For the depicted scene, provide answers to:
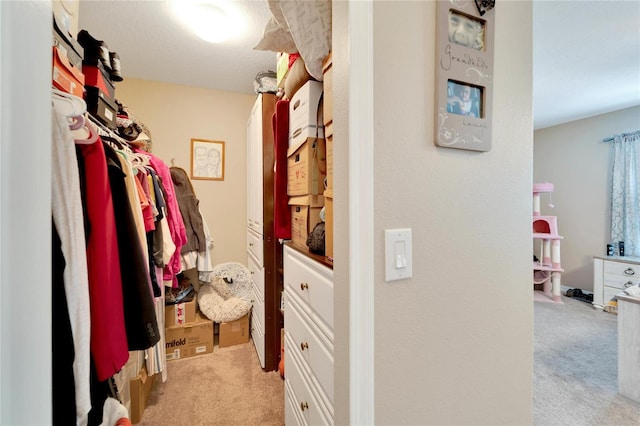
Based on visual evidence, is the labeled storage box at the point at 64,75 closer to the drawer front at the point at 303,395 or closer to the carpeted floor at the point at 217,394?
the drawer front at the point at 303,395

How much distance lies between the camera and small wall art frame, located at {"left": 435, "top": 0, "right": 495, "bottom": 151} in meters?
0.70

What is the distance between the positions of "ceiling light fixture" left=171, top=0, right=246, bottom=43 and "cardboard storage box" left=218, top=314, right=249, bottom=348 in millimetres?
2301

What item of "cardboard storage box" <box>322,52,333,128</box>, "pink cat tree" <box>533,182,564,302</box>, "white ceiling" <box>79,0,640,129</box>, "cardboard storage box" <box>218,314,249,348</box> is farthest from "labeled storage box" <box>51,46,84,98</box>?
"pink cat tree" <box>533,182,564,302</box>

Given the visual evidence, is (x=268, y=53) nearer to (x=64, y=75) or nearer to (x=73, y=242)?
(x=64, y=75)

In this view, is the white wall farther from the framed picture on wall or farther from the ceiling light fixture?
the framed picture on wall

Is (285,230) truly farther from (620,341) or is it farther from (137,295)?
(620,341)

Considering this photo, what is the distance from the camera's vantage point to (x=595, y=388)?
1913 mm

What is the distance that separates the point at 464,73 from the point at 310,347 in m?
1.04

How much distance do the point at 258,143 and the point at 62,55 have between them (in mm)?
1396

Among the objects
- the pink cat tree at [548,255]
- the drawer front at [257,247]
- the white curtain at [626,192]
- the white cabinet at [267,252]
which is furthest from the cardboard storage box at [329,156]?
the white curtain at [626,192]

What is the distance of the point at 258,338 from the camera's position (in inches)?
90.5

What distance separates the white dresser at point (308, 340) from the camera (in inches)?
36.6

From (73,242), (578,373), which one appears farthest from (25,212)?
(578,373)

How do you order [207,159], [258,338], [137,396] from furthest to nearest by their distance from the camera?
[207,159], [258,338], [137,396]
